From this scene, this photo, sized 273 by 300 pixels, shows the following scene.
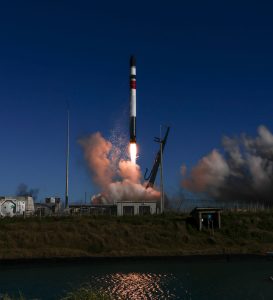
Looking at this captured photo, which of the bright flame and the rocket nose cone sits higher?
the rocket nose cone

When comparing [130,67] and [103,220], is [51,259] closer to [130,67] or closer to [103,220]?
[103,220]

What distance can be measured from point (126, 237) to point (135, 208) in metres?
22.3

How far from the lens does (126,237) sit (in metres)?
77.4

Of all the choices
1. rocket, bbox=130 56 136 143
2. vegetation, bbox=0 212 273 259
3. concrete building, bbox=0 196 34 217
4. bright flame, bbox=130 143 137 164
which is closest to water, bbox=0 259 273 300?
vegetation, bbox=0 212 273 259

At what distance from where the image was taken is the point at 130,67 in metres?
116

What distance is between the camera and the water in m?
44.2

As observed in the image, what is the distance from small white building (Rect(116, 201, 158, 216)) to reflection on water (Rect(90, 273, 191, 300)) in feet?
144

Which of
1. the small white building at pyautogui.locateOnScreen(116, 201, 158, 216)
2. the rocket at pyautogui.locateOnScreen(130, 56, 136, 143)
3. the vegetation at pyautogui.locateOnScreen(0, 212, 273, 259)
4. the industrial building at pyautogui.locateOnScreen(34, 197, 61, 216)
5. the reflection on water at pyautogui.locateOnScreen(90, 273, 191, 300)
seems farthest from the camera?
the rocket at pyautogui.locateOnScreen(130, 56, 136, 143)

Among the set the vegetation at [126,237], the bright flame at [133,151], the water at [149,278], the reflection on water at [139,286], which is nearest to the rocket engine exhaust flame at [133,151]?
the bright flame at [133,151]

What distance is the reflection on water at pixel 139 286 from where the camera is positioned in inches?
1710

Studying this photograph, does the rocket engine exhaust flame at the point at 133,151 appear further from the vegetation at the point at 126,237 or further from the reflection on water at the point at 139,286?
the reflection on water at the point at 139,286

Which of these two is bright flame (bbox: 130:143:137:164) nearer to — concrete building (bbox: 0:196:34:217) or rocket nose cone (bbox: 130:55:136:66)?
rocket nose cone (bbox: 130:55:136:66)

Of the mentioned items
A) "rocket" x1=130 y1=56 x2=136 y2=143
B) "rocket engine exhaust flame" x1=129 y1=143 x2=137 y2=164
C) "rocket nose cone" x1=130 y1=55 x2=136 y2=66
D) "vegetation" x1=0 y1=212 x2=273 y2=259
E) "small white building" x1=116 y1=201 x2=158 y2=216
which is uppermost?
"rocket nose cone" x1=130 y1=55 x2=136 y2=66

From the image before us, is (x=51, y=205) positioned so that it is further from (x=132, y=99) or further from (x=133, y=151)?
(x=132, y=99)
